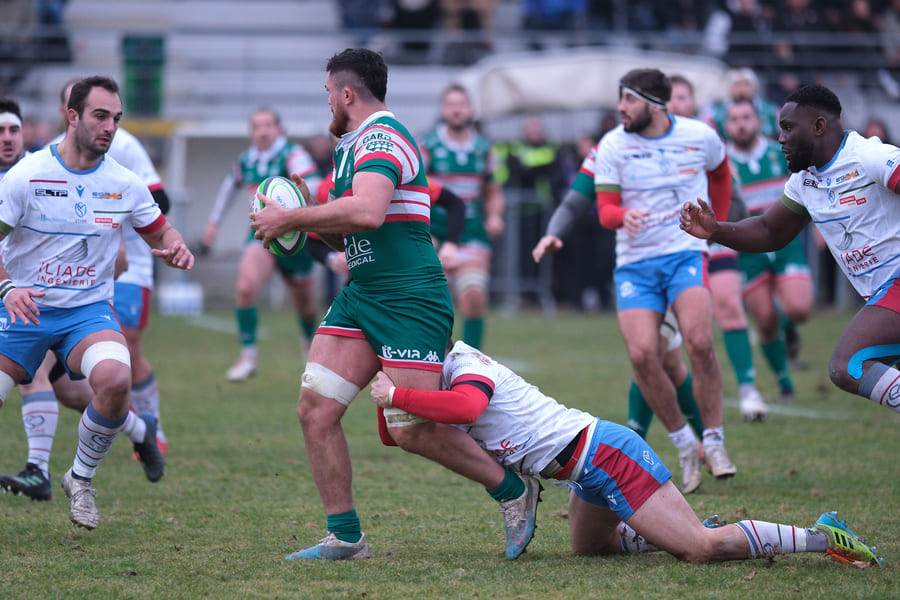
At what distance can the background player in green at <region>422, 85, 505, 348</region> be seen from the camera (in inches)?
430

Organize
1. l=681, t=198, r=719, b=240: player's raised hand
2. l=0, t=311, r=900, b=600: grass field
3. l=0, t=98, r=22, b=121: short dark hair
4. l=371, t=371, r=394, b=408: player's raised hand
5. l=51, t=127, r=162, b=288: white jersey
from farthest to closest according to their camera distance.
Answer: l=51, t=127, r=162, b=288: white jersey → l=0, t=98, r=22, b=121: short dark hair → l=681, t=198, r=719, b=240: player's raised hand → l=371, t=371, r=394, b=408: player's raised hand → l=0, t=311, r=900, b=600: grass field

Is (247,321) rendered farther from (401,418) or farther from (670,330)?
(401,418)

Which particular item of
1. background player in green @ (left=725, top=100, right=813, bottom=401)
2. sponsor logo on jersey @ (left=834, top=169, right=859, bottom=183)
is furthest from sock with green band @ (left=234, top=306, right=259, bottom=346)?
sponsor logo on jersey @ (left=834, top=169, right=859, bottom=183)

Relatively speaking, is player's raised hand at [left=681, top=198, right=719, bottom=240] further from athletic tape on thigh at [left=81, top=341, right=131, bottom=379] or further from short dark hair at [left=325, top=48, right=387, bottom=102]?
athletic tape on thigh at [left=81, top=341, right=131, bottom=379]

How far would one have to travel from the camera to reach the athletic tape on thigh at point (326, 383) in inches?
205

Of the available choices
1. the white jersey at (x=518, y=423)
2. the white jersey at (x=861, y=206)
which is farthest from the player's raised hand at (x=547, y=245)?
the white jersey at (x=518, y=423)

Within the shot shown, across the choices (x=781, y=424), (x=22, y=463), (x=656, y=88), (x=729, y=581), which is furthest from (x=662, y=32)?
(x=729, y=581)

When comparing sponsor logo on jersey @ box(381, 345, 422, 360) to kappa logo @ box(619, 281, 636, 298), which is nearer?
sponsor logo on jersey @ box(381, 345, 422, 360)

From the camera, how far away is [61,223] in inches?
231

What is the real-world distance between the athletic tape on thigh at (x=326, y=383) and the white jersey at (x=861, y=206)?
2.43 metres

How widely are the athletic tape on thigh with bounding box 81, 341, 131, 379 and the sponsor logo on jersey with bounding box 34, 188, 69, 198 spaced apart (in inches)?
31.0

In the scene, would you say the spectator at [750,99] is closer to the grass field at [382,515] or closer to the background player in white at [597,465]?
the grass field at [382,515]

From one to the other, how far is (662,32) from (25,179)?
1788 centimetres

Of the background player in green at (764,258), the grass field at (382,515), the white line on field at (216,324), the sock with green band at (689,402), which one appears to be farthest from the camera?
the white line on field at (216,324)
